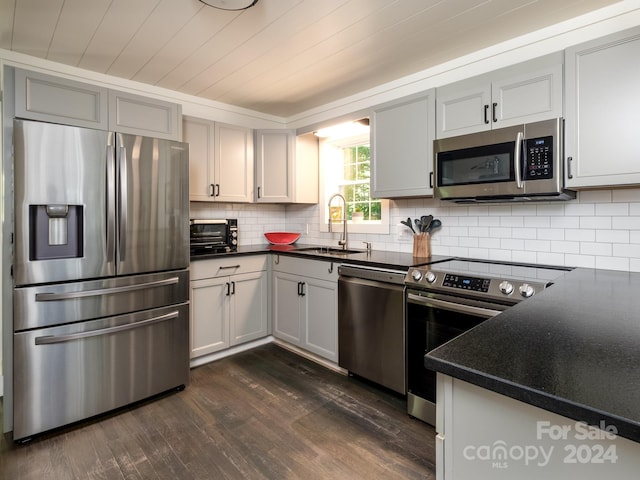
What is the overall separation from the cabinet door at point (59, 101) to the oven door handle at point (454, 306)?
2.39 metres

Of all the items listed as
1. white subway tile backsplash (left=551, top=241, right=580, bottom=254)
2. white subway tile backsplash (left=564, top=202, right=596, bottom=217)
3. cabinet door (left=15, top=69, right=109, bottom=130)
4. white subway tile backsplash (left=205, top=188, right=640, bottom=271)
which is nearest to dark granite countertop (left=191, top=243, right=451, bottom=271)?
white subway tile backsplash (left=205, top=188, right=640, bottom=271)

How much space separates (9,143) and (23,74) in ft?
1.51

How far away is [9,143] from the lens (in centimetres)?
196

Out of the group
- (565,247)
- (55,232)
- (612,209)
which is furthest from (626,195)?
(55,232)

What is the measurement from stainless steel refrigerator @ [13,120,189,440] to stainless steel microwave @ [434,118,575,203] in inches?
72.7

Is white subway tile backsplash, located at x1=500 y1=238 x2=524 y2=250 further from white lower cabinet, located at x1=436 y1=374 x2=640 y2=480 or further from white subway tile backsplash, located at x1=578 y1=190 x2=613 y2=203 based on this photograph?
white lower cabinet, located at x1=436 y1=374 x2=640 y2=480

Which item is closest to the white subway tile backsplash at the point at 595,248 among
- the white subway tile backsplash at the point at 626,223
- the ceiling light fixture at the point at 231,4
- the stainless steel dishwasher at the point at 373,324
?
the white subway tile backsplash at the point at 626,223

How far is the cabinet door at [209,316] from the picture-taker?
2863 mm

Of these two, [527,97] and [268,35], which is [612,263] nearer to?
[527,97]

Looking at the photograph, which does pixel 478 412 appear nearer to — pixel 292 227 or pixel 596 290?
pixel 596 290

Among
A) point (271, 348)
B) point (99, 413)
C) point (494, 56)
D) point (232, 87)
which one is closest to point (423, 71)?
point (494, 56)

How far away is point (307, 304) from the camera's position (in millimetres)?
3012

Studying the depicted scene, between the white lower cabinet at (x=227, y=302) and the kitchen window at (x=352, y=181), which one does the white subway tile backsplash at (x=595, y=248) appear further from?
the white lower cabinet at (x=227, y=302)

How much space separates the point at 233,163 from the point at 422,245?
192 centimetres
